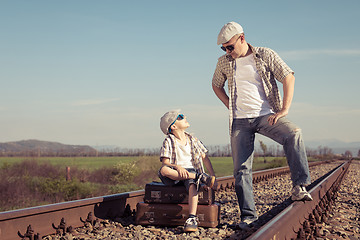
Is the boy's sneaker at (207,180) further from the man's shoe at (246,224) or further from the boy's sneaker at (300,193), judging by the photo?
the boy's sneaker at (300,193)

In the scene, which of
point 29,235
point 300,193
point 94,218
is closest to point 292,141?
point 300,193

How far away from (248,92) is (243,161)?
71 cm

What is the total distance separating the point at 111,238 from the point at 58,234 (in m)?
0.59

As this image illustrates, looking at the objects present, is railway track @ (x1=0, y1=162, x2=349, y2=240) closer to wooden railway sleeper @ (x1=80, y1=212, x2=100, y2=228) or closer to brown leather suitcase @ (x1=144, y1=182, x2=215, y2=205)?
wooden railway sleeper @ (x1=80, y1=212, x2=100, y2=228)

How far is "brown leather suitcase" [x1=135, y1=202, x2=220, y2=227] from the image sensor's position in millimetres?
4492

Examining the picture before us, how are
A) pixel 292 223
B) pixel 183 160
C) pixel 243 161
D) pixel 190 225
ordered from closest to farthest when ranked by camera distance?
1. pixel 292 223
2. pixel 190 225
3. pixel 243 161
4. pixel 183 160

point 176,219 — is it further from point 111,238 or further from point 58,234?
point 58,234

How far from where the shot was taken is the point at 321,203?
5.68 m

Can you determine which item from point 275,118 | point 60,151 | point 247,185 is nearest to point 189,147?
point 247,185

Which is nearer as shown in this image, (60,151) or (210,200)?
(210,200)

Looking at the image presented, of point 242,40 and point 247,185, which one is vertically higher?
point 242,40

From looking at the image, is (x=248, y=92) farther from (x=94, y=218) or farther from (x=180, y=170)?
(x=94, y=218)

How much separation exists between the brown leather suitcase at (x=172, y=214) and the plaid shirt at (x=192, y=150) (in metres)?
0.46

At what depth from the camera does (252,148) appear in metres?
4.54
